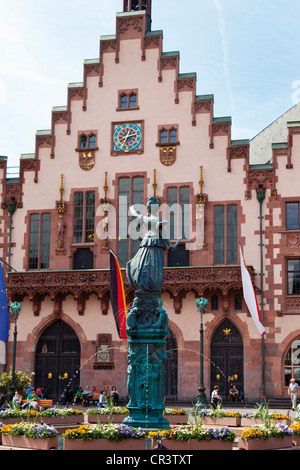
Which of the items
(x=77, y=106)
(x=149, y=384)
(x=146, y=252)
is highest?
(x=77, y=106)

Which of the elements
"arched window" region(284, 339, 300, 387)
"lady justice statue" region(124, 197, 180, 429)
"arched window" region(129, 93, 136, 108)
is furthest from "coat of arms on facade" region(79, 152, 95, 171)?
"lady justice statue" region(124, 197, 180, 429)

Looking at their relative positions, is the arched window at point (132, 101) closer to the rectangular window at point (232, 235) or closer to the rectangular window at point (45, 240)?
the rectangular window at point (45, 240)

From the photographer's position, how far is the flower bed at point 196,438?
64.5 ft

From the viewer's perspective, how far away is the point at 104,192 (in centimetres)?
4762

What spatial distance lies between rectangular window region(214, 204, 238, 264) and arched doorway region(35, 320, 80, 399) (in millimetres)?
10095

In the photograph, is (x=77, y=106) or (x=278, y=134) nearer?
(x=77, y=106)

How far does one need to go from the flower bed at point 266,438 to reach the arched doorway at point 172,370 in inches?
913

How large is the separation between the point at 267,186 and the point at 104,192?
32.5 ft

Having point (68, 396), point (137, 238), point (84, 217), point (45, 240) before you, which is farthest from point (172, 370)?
point (45, 240)

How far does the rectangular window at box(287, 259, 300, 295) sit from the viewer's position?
4438 centimetres

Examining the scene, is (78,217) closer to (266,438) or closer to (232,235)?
(232,235)
